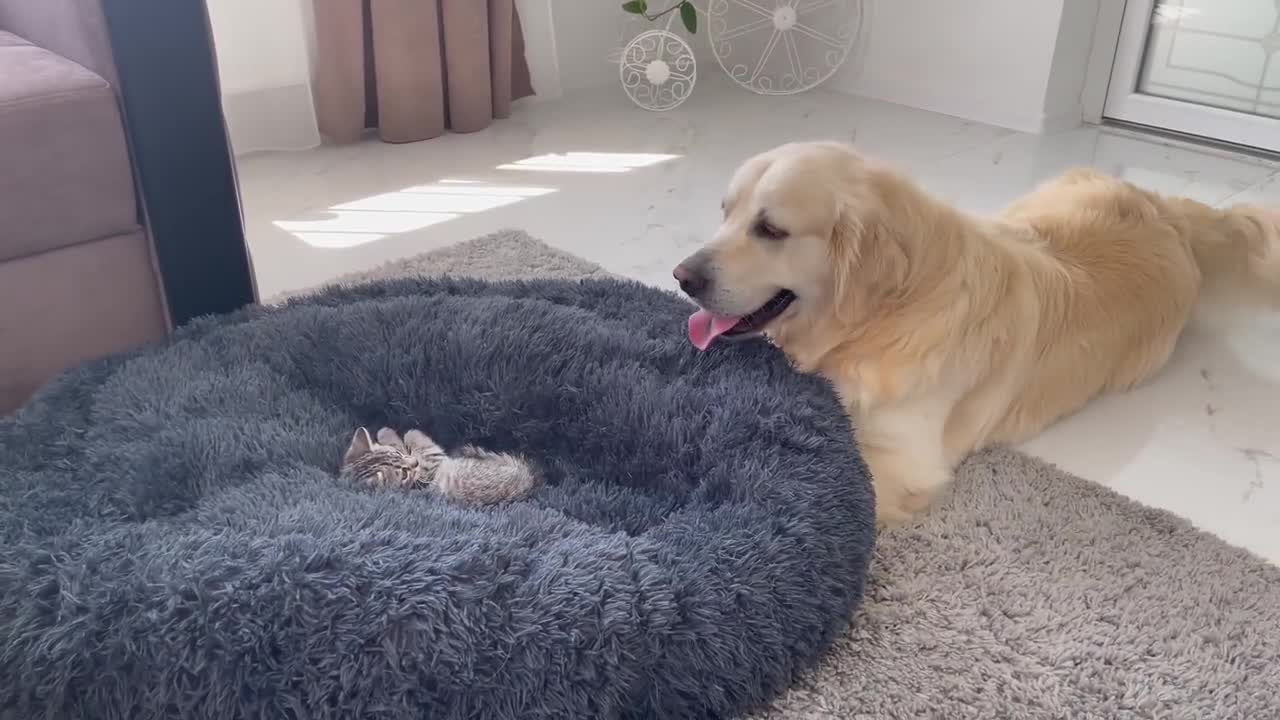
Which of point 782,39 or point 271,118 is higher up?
point 782,39

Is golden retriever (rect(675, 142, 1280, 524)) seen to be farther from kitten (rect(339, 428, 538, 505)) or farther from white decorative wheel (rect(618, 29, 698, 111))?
white decorative wheel (rect(618, 29, 698, 111))

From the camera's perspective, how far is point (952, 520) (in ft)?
4.94

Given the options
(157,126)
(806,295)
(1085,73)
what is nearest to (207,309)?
(157,126)

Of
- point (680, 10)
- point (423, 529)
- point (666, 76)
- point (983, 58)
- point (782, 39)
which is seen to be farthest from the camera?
point (782, 39)

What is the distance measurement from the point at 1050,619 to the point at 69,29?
179cm

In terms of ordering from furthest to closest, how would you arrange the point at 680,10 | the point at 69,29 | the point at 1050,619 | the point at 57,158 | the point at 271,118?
1. the point at 680,10
2. the point at 271,118
3. the point at 69,29
4. the point at 57,158
5. the point at 1050,619

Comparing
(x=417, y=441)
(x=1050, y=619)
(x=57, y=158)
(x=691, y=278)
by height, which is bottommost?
(x=1050, y=619)

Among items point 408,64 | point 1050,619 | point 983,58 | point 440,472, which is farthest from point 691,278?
point 983,58

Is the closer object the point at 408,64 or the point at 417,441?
the point at 417,441

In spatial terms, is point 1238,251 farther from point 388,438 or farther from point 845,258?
point 388,438

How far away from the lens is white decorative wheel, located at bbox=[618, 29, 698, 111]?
376cm

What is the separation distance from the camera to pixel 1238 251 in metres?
2.00

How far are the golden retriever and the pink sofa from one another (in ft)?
3.13

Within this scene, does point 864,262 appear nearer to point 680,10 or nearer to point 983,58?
point 983,58
